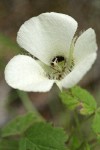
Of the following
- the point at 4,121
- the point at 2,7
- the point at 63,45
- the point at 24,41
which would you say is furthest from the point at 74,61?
the point at 2,7

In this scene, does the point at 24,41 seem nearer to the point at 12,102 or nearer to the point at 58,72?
the point at 58,72

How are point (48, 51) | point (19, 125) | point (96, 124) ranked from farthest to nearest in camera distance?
point (19, 125) → point (48, 51) → point (96, 124)

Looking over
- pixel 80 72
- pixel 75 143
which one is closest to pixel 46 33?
pixel 80 72

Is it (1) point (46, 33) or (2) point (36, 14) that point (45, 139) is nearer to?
(1) point (46, 33)

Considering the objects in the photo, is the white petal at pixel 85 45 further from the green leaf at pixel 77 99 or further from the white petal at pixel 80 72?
the green leaf at pixel 77 99

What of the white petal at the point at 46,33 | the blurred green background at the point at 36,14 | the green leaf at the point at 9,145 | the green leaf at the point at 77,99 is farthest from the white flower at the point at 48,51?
the blurred green background at the point at 36,14

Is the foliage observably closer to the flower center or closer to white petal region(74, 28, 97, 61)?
the flower center
